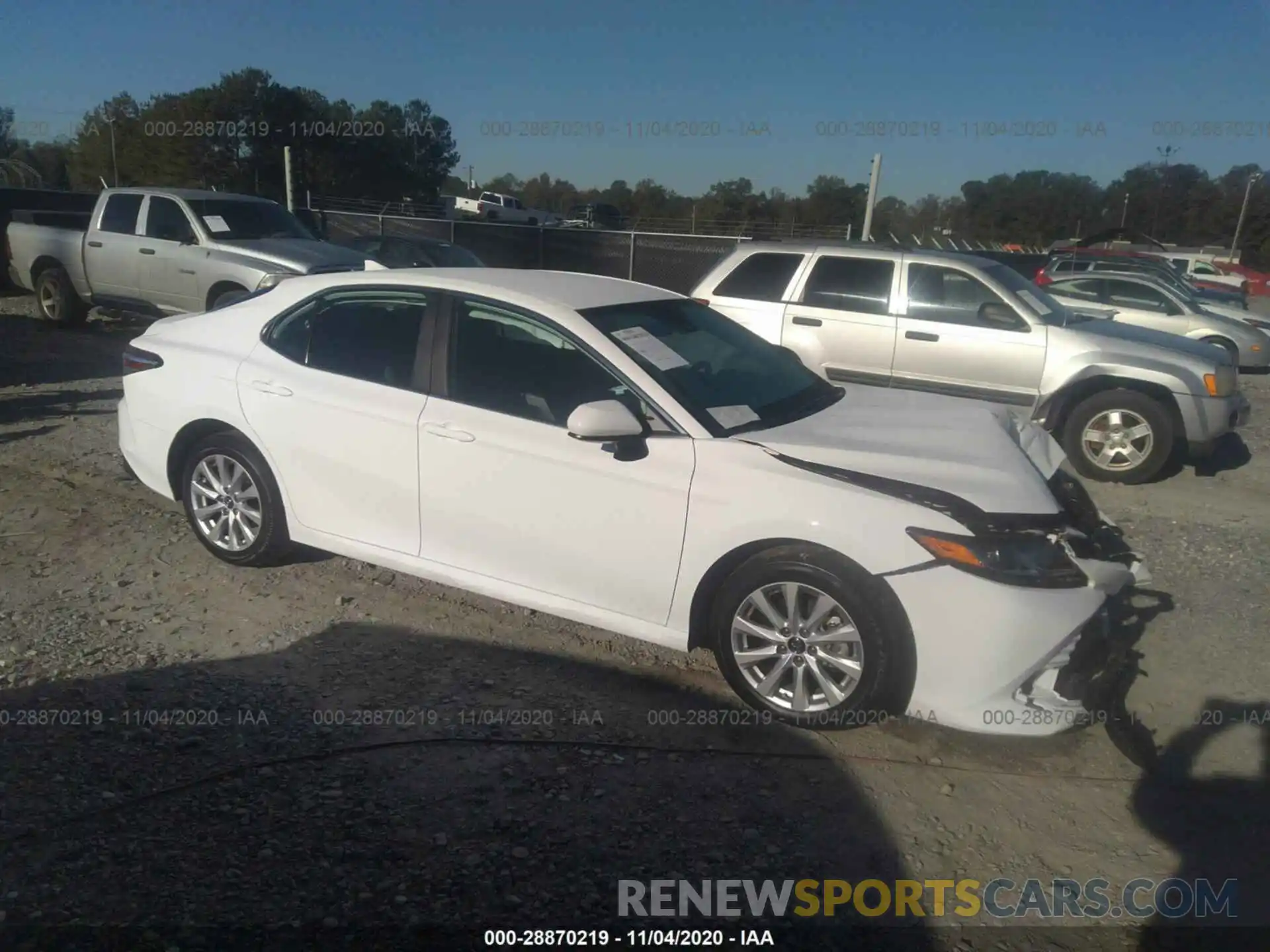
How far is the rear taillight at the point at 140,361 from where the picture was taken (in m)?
5.18

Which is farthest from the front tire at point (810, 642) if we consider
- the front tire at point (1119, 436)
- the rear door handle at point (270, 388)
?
the front tire at point (1119, 436)

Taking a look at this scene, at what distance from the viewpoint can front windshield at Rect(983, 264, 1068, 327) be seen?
798 cm

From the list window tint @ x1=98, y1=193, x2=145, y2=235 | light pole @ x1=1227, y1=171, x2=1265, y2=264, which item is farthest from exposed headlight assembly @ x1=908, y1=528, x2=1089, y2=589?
light pole @ x1=1227, y1=171, x2=1265, y2=264

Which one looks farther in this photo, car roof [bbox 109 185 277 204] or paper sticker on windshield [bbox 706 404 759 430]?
car roof [bbox 109 185 277 204]

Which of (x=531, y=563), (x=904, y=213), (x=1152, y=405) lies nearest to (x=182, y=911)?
(x=531, y=563)

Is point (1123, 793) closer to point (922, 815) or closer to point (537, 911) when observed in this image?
point (922, 815)

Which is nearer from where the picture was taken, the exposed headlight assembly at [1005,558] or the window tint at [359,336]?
the exposed headlight assembly at [1005,558]

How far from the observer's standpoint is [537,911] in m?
2.76

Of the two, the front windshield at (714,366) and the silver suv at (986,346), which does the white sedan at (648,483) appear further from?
the silver suv at (986,346)

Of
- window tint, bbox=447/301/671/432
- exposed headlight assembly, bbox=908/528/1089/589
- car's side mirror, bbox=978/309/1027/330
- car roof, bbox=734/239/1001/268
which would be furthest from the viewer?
car roof, bbox=734/239/1001/268

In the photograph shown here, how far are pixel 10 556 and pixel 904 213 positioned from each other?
116ft

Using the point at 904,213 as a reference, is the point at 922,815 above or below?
below

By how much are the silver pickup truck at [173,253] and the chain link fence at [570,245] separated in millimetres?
5736

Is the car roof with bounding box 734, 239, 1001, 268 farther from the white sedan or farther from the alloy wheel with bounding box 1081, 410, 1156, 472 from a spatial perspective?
the white sedan
